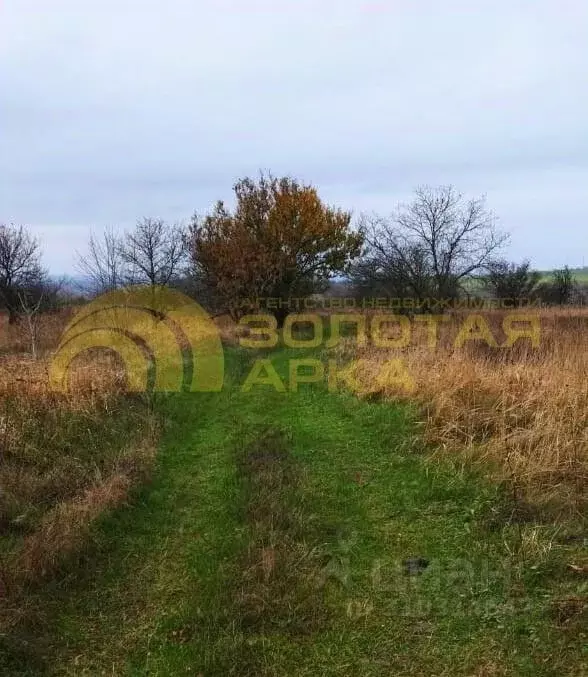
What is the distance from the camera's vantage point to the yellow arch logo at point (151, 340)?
9848mm

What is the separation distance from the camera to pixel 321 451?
616 cm

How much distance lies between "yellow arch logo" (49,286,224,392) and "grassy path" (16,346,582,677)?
12.5 feet

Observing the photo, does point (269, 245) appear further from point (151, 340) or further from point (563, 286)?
point (563, 286)

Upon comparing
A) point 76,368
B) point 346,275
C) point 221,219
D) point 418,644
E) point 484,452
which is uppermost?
point 221,219

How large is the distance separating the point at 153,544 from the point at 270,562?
1133 mm

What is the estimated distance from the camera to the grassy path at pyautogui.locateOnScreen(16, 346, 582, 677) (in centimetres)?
284

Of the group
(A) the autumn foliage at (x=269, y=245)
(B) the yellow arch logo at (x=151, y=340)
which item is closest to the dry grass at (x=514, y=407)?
(B) the yellow arch logo at (x=151, y=340)

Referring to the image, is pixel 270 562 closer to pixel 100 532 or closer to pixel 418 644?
pixel 418 644

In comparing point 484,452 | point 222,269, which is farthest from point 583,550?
point 222,269

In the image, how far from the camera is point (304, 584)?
134 inches

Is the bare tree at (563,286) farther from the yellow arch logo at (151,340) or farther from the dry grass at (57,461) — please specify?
the dry grass at (57,461)

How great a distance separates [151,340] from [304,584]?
38.7 feet

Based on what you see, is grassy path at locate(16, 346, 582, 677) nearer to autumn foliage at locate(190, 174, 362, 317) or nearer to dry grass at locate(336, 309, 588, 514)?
dry grass at locate(336, 309, 588, 514)

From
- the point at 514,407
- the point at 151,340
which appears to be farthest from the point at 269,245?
the point at 514,407
